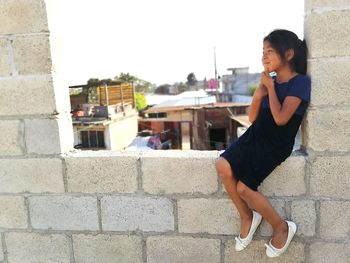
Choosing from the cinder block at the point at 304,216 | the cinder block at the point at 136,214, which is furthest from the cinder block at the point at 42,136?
the cinder block at the point at 304,216

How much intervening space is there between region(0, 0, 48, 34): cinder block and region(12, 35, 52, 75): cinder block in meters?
0.05

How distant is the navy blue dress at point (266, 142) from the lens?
2.16 metres

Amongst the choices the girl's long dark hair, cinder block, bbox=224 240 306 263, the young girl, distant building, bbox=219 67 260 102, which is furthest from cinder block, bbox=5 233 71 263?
distant building, bbox=219 67 260 102

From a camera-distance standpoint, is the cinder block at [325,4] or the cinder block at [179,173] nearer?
the cinder block at [325,4]

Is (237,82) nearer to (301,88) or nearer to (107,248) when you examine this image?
(107,248)

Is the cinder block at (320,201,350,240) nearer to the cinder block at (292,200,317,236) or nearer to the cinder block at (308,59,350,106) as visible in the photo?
the cinder block at (292,200,317,236)

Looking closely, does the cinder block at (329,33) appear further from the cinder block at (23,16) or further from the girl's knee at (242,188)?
the cinder block at (23,16)

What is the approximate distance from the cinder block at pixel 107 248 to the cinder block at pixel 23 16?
1399mm

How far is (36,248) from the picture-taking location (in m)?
2.70

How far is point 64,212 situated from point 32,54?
106cm

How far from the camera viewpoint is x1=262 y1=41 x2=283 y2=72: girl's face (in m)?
2.11

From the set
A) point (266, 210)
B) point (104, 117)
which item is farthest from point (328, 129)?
point (104, 117)

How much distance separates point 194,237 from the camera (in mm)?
2518

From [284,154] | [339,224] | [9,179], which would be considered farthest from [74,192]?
[339,224]
